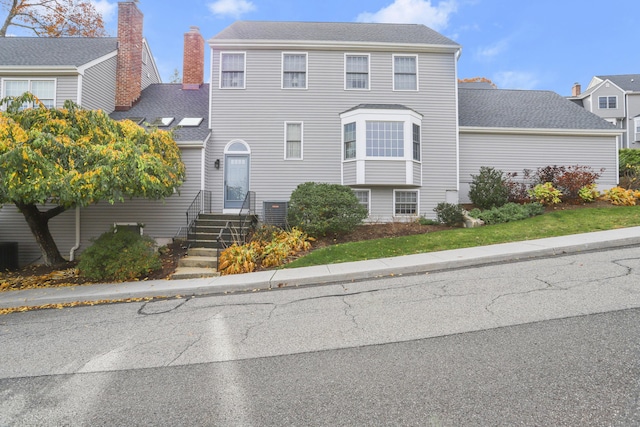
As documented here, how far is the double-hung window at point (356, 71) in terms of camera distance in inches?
521

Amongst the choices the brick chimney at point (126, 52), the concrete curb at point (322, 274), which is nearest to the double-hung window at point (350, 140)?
the concrete curb at point (322, 274)

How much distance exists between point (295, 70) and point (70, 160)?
28.6 ft

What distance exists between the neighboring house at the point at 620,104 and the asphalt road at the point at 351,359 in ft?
104

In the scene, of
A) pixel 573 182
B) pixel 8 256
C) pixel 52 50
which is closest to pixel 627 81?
pixel 573 182

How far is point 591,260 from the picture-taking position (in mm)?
6453

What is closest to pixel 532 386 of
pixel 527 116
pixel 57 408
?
pixel 57 408

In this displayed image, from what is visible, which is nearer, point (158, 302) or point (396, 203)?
point (158, 302)

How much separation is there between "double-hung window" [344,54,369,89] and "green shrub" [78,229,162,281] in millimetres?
9788

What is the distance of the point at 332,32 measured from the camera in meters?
14.1

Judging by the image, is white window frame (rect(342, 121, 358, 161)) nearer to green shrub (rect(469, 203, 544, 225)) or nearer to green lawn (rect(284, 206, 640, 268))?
green lawn (rect(284, 206, 640, 268))

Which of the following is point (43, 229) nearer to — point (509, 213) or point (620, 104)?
point (509, 213)

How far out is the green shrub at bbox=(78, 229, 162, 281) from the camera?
7.85m

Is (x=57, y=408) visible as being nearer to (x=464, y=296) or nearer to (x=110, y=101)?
(x=464, y=296)

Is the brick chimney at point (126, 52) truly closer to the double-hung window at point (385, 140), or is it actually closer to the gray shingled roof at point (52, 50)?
the gray shingled roof at point (52, 50)
